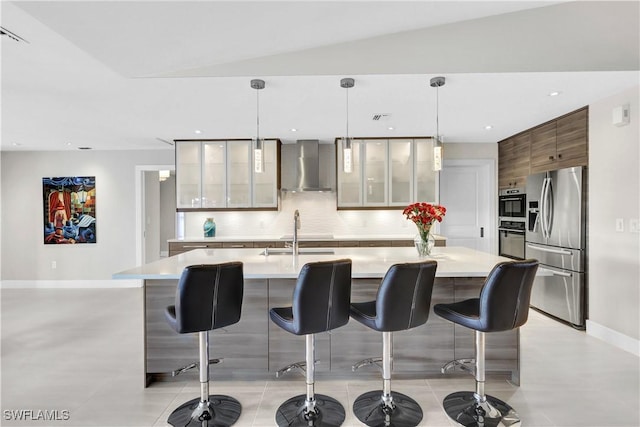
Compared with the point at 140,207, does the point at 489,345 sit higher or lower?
lower

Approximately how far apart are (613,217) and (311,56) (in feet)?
10.6

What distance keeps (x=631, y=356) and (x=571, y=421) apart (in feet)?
4.97

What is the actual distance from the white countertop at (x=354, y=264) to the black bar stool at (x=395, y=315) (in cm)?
28

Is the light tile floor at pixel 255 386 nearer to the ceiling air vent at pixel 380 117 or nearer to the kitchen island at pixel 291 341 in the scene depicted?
the kitchen island at pixel 291 341

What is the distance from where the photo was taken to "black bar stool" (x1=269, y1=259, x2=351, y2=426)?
2.02m

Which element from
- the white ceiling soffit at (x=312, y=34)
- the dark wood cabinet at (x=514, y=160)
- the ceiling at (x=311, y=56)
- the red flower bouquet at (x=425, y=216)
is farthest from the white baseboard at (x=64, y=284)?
the dark wood cabinet at (x=514, y=160)

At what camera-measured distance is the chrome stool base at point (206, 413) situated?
85.7 inches

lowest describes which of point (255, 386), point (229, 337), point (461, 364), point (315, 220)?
point (255, 386)

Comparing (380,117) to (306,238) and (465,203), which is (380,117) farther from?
(465,203)

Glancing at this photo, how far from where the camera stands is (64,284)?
607 cm

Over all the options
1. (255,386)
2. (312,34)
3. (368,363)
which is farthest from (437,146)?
(255,386)

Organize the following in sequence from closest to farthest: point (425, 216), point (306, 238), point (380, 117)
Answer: point (425, 216) < point (380, 117) < point (306, 238)

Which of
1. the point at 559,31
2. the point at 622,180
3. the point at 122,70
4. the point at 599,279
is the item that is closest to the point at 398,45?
the point at 559,31

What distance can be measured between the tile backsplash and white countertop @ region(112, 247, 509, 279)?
6.90ft
